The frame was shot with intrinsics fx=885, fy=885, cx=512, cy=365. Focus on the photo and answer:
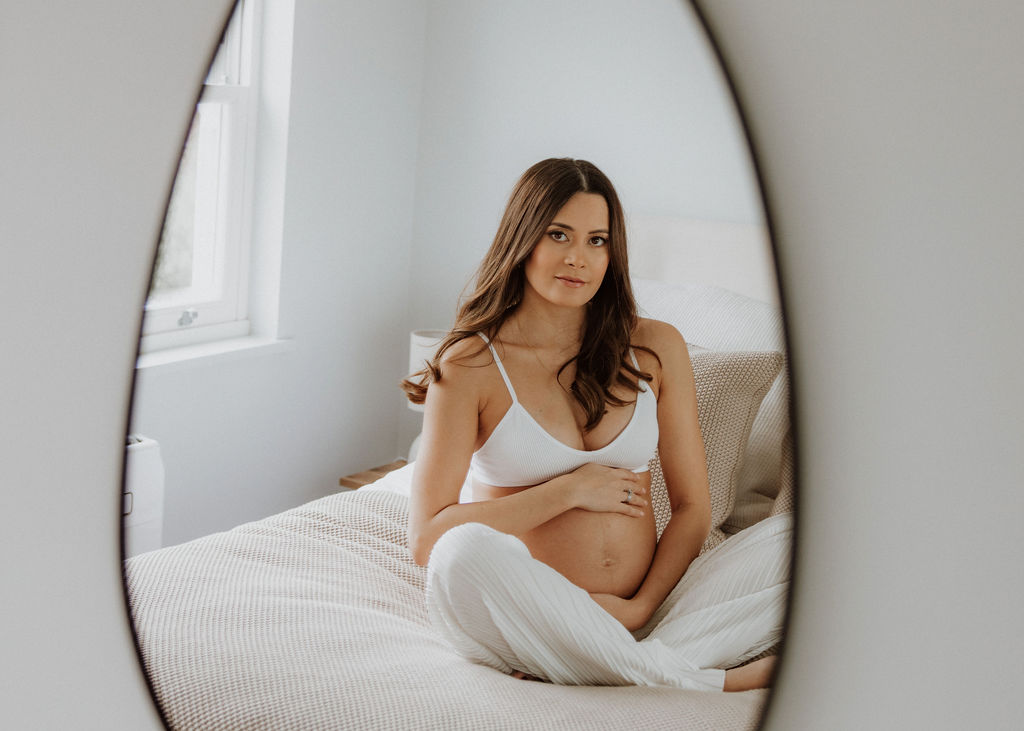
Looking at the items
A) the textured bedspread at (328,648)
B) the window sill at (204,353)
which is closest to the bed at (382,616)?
the textured bedspread at (328,648)

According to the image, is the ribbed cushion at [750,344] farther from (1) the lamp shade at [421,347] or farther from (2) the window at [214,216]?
(2) the window at [214,216]

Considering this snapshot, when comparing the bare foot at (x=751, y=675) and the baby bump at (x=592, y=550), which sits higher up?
the baby bump at (x=592, y=550)

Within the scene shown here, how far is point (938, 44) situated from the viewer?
407 millimetres

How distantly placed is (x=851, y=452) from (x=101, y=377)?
0.45m

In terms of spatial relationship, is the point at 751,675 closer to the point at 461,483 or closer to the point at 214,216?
the point at 461,483

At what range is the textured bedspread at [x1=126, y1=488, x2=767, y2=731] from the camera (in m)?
0.43

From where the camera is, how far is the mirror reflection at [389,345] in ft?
1.44

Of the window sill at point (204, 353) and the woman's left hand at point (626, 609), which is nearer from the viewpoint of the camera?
the woman's left hand at point (626, 609)

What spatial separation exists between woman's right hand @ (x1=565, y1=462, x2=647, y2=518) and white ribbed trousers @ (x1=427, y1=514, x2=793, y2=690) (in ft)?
0.13

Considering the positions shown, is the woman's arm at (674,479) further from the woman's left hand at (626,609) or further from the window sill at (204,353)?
the window sill at (204,353)

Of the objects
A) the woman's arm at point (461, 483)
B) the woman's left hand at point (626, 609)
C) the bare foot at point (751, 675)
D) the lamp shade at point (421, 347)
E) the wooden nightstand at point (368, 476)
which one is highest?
the lamp shade at point (421, 347)

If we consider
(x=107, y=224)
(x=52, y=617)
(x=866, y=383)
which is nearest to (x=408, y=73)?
(x=107, y=224)

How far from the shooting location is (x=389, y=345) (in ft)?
1.81

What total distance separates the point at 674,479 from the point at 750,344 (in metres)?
0.08
